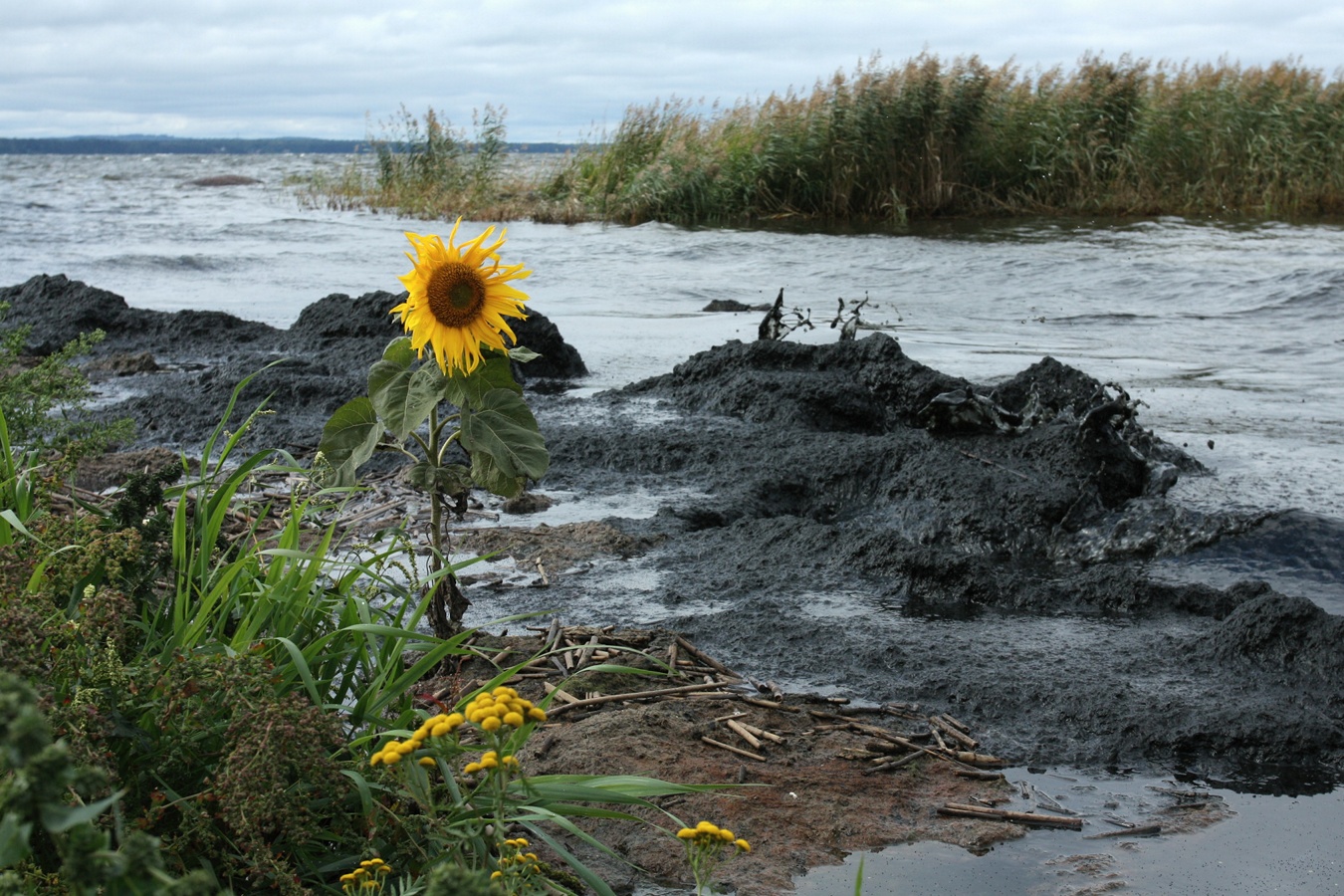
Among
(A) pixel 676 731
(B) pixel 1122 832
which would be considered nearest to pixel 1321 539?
(B) pixel 1122 832

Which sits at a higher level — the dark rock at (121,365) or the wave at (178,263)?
the wave at (178,263)

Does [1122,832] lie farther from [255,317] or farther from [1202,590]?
[255,317]

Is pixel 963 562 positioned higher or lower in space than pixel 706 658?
higher

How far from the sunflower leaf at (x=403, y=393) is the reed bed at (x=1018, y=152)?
16.1 metres

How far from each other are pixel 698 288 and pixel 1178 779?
10447 mm

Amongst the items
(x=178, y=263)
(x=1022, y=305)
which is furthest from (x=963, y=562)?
(x=178, y=263)

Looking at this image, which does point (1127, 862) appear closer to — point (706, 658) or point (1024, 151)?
point (706, 658)

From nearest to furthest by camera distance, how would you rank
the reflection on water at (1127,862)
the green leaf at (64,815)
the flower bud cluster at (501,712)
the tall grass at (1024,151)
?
the green leaf at (64,815), the flower bud cluster at (501,712), the reflection on water at (1127,862), the tall grass at (1024,151)

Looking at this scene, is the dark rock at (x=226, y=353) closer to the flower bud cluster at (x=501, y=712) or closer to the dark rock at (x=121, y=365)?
the dark rock at (x=121, y=365)

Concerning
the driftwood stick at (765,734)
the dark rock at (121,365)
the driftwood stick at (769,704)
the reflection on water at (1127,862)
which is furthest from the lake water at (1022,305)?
the dark rock at (121,365)

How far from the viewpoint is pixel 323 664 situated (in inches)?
95.7

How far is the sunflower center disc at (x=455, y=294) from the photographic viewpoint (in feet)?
8.71

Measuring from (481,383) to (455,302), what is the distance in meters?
0.22

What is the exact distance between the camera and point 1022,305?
38.5 feet
